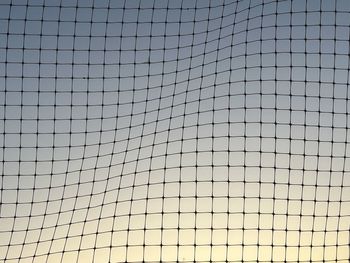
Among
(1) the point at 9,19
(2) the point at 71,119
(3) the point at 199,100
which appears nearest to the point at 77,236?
(2) the point at 71,119

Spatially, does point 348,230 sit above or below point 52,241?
above

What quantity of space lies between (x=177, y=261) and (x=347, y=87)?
198 centimetres

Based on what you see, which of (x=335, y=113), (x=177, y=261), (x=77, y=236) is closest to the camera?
(x=177, y=261)

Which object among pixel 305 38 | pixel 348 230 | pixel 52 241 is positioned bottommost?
pixel 52 241

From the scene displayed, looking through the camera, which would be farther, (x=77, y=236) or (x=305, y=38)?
(x=305, y=38)

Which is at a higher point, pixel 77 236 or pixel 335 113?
pixel 335 113

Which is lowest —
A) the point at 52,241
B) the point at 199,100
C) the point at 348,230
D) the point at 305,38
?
the point at 52,241

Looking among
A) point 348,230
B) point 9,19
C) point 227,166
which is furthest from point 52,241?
point 348,230

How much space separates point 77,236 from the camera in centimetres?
488

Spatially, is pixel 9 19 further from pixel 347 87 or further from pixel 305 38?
pixel 347 87

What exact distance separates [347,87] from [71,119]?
88.2 inches

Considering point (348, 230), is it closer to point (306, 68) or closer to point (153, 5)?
point (306, 68)

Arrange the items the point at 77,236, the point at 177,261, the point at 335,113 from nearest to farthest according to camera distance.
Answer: the point at 177,261, the point at 77,236, the point at 335,113

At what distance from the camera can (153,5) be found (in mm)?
5402
